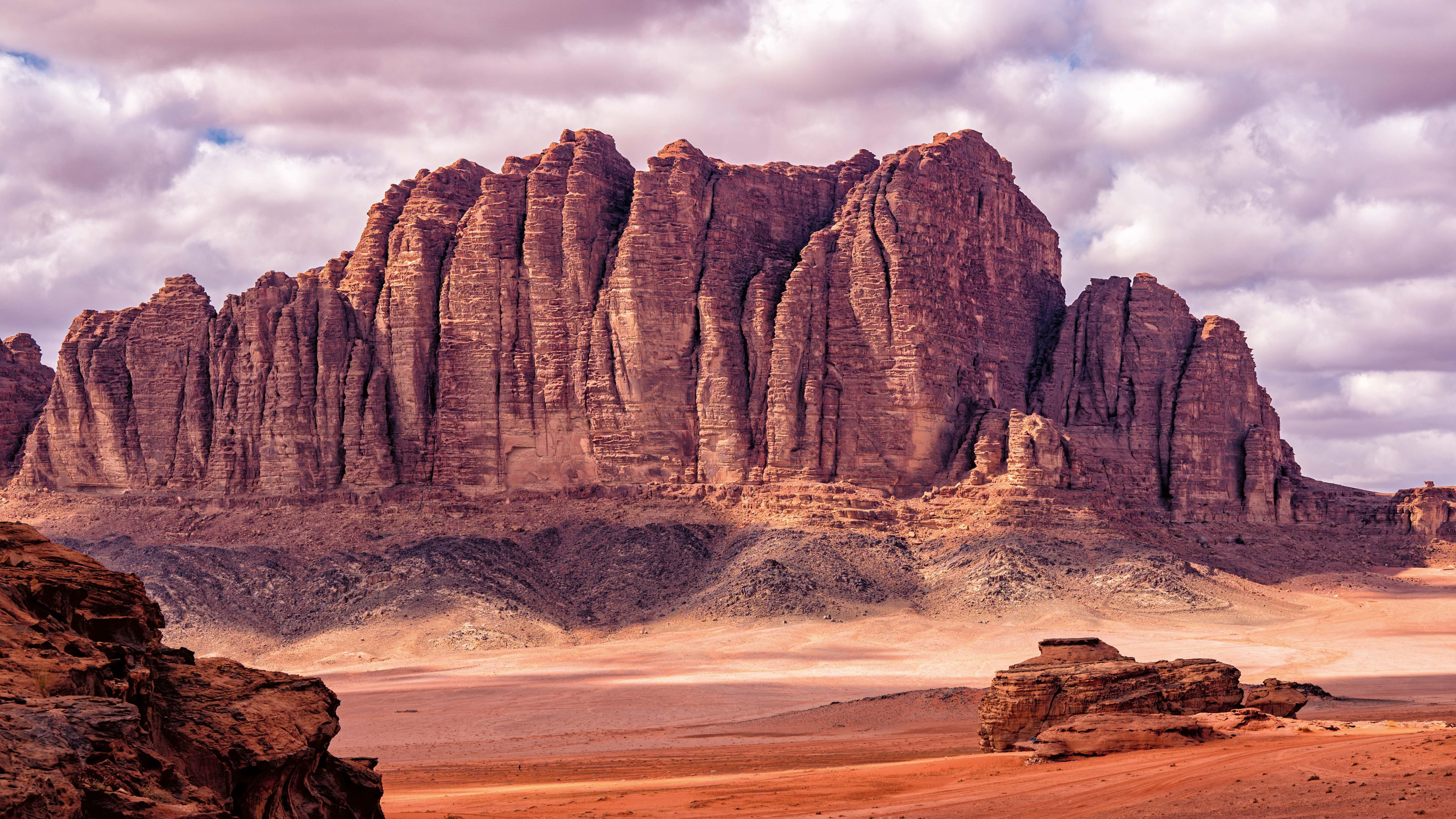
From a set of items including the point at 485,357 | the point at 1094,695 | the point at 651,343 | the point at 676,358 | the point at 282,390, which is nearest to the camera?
the point at 1094,695

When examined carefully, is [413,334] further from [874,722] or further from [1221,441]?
[874,722]

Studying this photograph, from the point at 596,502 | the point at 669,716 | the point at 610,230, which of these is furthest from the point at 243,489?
the point at 669,716

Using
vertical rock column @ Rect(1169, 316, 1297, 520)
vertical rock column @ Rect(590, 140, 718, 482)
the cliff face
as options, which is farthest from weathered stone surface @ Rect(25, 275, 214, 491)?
vertical rock column @ Rect(1169, 316, 1297, 520)

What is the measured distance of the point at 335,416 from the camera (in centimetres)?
9994

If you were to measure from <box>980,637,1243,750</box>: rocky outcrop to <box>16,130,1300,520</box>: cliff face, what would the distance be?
5417 centimetres

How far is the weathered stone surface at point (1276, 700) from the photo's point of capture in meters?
36.0

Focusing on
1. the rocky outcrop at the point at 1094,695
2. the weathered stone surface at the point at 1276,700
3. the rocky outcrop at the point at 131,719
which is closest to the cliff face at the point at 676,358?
the weathered stone surface at the point at 1276,700

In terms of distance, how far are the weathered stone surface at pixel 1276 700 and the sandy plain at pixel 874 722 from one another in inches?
64.1

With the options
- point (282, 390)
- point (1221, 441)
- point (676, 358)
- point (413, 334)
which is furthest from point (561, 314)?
point (1221, 441)

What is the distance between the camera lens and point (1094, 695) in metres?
34.0

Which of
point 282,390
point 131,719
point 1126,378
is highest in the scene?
point 1126,378

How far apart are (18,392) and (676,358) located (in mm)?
58725

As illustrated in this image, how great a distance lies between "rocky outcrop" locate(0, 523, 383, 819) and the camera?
12.8 metres

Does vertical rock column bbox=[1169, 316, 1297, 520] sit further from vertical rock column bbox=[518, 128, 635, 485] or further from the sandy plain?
vertical rock column bbox=[518, 128, 635, 485]
